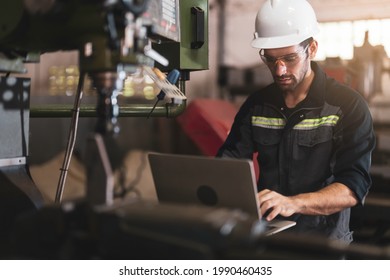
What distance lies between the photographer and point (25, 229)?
Answer: 2.43ft

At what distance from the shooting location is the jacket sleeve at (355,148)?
1434 mm

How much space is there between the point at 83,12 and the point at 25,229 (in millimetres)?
378

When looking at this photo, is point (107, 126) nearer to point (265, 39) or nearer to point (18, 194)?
point (18, 194)

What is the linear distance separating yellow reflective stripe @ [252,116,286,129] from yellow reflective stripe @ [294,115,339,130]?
0.06m

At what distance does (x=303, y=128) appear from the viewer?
161cm

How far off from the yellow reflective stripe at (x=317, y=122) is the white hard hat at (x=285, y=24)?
25 cm

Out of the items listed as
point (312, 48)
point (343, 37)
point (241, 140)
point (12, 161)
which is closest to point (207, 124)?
point (241, 140)

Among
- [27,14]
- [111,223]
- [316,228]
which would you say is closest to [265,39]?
[316,228]

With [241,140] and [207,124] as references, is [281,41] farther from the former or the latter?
[207,124]

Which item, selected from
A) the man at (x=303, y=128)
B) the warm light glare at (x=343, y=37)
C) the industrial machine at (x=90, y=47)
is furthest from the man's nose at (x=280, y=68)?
the warm light glare at (x=343, y=37)

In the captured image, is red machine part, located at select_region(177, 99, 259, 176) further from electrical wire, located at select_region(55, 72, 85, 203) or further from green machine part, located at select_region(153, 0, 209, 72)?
electrical wire, located at select_region(55, 72, 85, 203)

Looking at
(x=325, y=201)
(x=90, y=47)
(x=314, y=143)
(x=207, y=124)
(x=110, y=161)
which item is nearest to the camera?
(x=110, y=161)

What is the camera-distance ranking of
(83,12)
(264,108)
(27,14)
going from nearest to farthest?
(83,12) → (27,14) → (264,108)

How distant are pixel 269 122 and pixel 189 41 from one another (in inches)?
17.2
